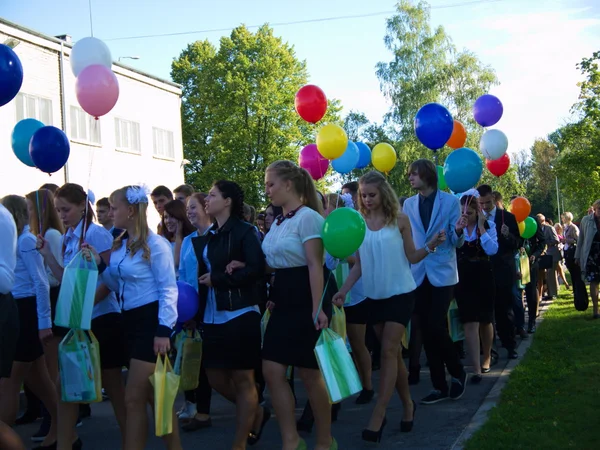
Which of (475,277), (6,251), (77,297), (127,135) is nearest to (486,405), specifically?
(475,277)

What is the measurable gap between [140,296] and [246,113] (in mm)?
36796

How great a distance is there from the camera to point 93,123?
92.2ft

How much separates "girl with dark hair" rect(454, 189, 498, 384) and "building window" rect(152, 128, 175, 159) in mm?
26138

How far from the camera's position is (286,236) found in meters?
5.10

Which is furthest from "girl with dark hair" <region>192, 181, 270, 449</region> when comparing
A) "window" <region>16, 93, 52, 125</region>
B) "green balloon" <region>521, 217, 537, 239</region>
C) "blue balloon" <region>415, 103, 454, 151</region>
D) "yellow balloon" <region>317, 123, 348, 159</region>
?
"window" <region>16, 93, 52, 125</region>

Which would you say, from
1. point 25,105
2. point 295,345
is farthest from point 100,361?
point 25,105

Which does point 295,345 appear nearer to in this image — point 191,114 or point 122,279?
point 122,279

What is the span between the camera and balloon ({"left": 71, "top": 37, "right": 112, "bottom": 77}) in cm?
720

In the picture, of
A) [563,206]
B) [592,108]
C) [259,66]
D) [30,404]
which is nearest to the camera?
[30,404]

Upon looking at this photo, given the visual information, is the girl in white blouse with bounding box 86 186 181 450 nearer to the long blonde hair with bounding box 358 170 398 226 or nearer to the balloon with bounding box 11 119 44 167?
the long blonde hair with bounding box 358 170 398 226

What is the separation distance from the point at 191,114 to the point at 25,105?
61.5 feet

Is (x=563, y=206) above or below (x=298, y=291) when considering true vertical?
above

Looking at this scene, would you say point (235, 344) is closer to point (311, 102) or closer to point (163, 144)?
point (311, 102)

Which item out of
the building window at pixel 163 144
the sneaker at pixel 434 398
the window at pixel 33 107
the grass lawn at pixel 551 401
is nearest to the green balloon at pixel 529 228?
the grass lawn at pixel 551 401
